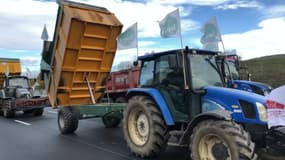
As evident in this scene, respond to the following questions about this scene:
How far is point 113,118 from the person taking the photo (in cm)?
1126

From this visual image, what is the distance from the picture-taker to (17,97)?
16.6m

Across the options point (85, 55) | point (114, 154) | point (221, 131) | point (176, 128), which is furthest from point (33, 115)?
point (221, 131)

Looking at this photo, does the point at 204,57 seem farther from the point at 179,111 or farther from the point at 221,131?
the point at 221,131

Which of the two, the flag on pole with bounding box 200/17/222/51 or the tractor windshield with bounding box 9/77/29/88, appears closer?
Answer: the flag on pole with bounding box 200/17/222/51

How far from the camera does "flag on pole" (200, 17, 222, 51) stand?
39.4 ft

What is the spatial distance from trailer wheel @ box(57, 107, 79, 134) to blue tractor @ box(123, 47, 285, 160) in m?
3.23

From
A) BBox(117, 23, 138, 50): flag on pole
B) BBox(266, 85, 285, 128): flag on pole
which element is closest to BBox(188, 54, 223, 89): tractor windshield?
BBox(266, 85, 285, 128): flag on pole

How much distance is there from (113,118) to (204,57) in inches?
210

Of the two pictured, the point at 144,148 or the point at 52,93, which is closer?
the point at 144,148

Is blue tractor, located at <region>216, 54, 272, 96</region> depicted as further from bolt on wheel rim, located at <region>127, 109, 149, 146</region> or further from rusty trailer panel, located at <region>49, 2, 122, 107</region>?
rusty trailer panel, located at <region>49, 2, 122, 107</region>

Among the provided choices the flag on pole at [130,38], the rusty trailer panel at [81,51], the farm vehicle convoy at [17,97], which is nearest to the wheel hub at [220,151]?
the flag on pole at [130,38]

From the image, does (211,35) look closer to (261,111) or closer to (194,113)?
(194,113)

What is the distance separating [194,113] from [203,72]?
76cm

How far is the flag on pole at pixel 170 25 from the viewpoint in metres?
7.11
